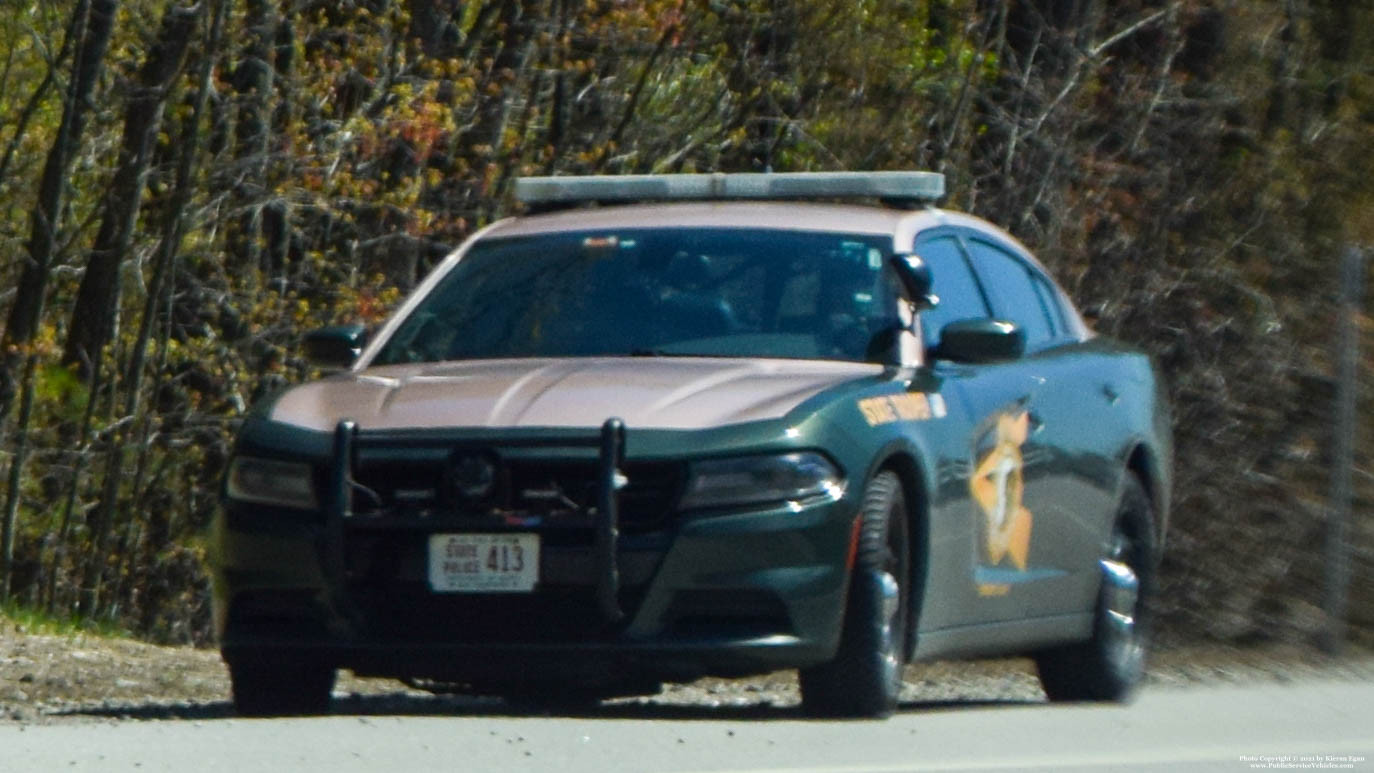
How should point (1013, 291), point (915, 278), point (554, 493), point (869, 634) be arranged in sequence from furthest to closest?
1. point (1013, 291)
2. point (915, 278)
3. point (869, 634)
4. point (554, 493)

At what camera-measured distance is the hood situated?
25.2 ft

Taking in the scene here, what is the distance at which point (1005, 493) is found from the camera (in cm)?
898

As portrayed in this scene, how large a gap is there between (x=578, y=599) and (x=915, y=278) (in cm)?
166

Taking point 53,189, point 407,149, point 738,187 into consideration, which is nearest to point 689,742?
point 738,187

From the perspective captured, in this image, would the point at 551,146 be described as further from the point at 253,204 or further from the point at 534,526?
the point at 534,526

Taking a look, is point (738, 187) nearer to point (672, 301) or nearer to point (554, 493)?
point (672, 301)

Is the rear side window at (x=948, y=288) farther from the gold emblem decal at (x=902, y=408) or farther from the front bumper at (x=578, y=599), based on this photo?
the front bumper at (x=578, y=599)

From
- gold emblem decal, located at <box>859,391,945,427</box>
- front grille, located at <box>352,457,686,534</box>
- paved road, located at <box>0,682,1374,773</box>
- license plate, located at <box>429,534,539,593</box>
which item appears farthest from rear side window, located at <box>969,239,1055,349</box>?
license plate, located at <box>429,534,539,593</box>

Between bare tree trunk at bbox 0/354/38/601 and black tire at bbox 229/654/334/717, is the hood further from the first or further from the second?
bare tree trunk at bbox 0/354/38/601

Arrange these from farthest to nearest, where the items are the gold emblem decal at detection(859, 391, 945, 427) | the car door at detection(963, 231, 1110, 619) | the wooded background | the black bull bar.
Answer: the wooded background, the car door at detection(963, 231, 1110, 619), the gold emblem decal at detection(859, 391, 945, 427), the black bull bar

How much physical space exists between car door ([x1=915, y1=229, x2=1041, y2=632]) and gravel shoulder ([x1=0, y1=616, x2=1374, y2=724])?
0.76 m

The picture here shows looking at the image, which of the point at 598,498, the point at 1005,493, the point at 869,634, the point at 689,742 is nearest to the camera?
the point at 689,742

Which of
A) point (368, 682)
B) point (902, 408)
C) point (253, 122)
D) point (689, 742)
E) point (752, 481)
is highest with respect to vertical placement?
point (253, 122)

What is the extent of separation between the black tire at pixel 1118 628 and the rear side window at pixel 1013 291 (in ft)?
2.17
